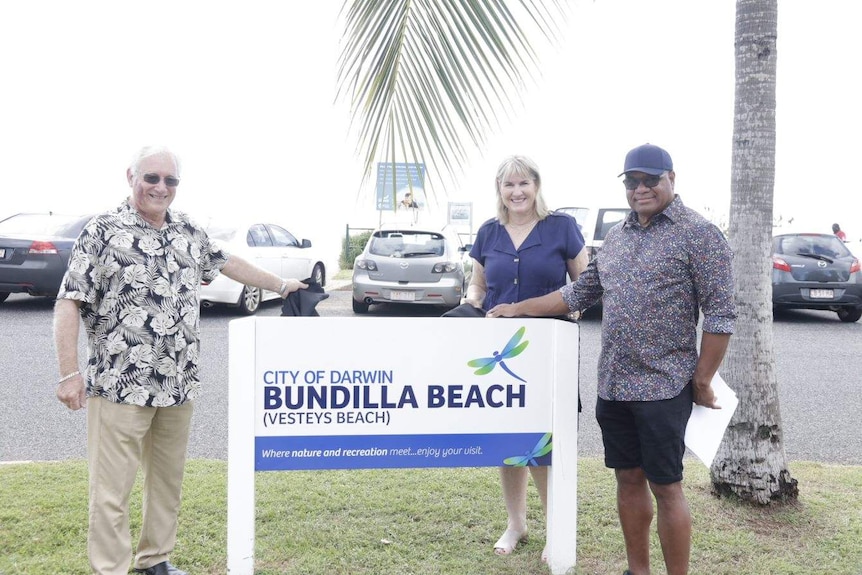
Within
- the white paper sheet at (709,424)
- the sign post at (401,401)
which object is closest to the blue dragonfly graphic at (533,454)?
the sign post at (401,401)

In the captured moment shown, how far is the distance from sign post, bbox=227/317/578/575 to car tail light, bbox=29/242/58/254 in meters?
9.12

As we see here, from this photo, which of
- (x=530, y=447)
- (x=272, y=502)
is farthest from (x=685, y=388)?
(x=272, y=502)

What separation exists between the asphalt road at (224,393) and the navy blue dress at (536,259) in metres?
2.35

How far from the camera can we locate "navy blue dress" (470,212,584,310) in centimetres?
348

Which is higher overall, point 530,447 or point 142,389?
point 142,389

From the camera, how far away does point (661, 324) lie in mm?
2893

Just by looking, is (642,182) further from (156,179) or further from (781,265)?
(781,265)

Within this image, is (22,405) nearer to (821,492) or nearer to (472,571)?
(472,571)

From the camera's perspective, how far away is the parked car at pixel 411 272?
478 inches

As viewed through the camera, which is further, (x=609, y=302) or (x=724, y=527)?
(x=724, y=527)

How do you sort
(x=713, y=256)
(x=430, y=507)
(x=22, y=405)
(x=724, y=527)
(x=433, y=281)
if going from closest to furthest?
(x=713, y=256)
(x=724, y=527)
(x=430, y=507)
(x=22, y=405)
(x=433, y=281)

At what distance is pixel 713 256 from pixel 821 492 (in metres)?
2.41

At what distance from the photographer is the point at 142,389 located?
3010 mm

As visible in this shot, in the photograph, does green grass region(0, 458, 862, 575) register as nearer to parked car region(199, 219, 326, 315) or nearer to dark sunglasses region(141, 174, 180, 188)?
dark sunglasses region(141, 174, 180, 188)
